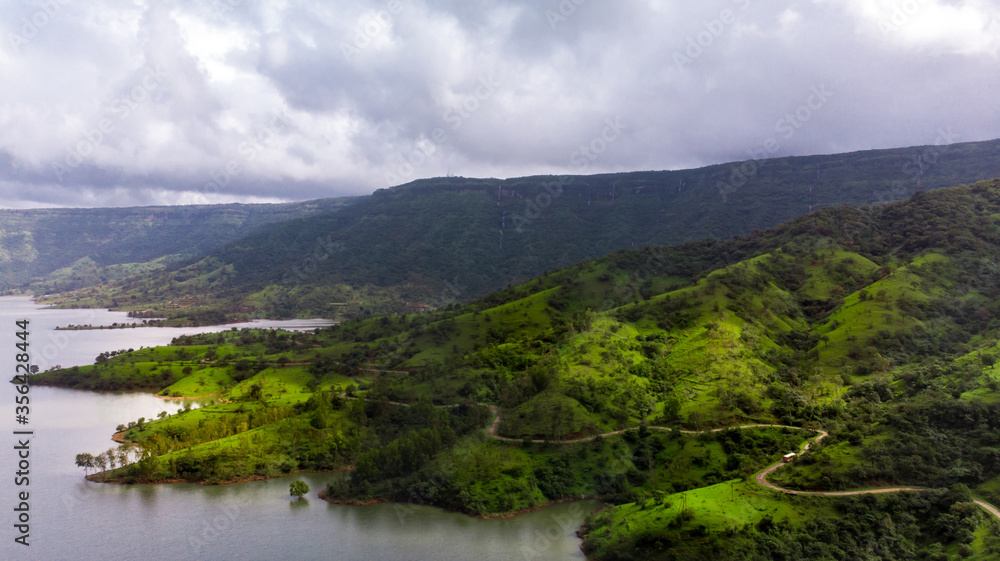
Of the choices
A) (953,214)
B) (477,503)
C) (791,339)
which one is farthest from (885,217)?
(477,503)

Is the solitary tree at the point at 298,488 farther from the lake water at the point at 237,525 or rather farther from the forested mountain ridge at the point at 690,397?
the forested mountain ridge at the point at 690,397

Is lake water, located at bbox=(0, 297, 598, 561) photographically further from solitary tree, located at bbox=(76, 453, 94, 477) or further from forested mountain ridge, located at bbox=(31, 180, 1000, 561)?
forested mountain ridge, located at bbox=(31, 180, 1000, 561)

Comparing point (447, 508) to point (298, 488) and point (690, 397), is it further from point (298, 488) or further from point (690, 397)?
point (690, 397)

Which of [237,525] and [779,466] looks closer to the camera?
[779,466]

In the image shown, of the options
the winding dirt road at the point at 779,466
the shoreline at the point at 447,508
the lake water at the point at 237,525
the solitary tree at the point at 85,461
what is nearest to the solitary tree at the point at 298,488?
the lake water at the point at 237,525

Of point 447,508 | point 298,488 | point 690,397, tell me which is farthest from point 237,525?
point 690,397

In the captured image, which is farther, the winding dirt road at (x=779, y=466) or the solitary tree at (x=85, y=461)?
the solitary tree at (x=85, y=461)
